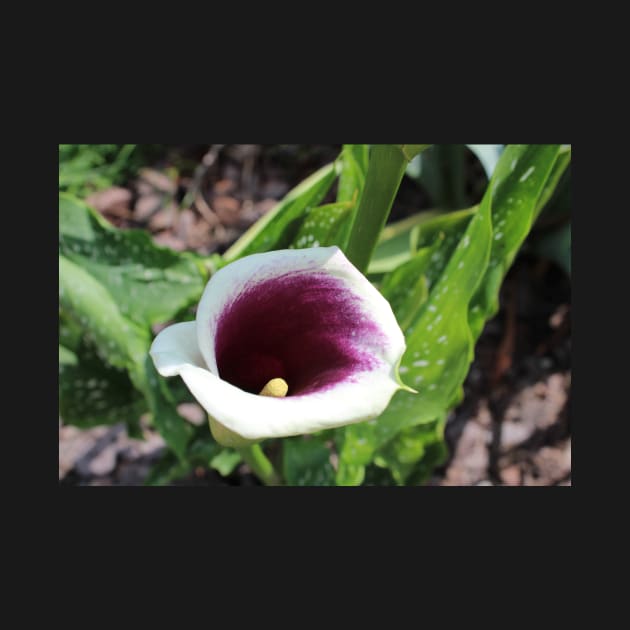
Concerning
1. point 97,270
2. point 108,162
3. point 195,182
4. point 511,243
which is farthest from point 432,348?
point 108,162

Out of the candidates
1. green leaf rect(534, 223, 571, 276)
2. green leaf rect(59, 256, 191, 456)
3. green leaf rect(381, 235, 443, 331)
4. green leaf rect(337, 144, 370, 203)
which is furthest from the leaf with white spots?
green leaf rect(534, 223, 571, 276)

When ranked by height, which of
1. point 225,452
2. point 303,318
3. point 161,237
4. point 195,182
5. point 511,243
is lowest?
point 225,452

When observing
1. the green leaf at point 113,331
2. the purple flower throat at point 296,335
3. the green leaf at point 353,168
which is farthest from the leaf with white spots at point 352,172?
the green leaf at point 113,331

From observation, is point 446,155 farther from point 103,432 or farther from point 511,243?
point 103,432

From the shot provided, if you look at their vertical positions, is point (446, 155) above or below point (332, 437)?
above

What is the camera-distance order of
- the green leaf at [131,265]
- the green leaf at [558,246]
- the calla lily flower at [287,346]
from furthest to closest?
the green leaf at [558,246], the green leaf at [131,265], the calla lily flower at [287,346]

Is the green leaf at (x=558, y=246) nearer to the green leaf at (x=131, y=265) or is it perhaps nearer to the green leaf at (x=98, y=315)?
the green leaf at (x=131, y=265)

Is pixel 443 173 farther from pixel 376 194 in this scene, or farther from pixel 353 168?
pixel 376 194
